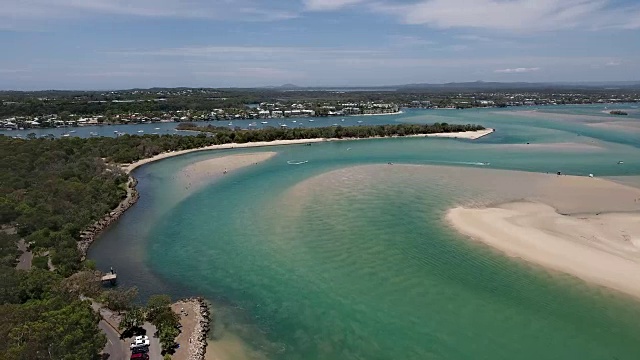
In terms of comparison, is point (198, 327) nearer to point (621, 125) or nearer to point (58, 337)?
point (58, 337)

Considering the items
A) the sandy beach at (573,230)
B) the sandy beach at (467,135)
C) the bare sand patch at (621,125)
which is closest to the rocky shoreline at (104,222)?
the sandy beach at (573,230)

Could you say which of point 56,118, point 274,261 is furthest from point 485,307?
point 56,118

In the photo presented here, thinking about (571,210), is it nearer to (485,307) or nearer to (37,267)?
(485,307)

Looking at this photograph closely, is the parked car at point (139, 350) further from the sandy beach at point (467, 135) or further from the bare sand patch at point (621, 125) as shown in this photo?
the bare sand patch at point (621, 125)

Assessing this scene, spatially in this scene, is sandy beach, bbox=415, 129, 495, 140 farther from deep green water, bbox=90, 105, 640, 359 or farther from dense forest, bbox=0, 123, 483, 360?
dense forest, bbox=0, 123, 483, 360

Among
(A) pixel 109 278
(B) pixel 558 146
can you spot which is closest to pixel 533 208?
(A) pixel 109 278

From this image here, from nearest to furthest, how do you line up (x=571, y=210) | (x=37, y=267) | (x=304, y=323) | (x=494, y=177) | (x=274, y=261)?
1. (x=304, y=323)
2. (x=37, y=267)
3. (x=274, y=261)
4. (x=571, y=210)
5. (x=494, y=177)
